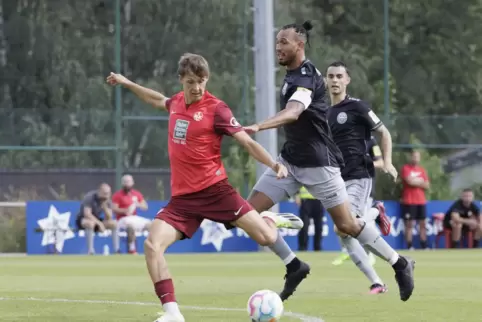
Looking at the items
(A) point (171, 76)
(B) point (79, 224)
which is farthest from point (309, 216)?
(A) point (171, 76)

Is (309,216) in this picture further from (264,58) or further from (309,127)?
(309,127)

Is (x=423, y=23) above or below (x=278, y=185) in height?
above

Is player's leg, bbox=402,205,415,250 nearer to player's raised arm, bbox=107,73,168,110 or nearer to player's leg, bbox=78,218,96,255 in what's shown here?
player's leg, bbox=78,218,96,255

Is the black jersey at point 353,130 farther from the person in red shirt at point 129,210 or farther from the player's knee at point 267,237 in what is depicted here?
the person in red shirt at point 129,210

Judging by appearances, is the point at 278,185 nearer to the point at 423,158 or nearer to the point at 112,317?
the point at 112,317

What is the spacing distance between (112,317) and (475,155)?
63.5ft

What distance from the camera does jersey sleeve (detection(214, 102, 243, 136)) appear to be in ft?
31.4

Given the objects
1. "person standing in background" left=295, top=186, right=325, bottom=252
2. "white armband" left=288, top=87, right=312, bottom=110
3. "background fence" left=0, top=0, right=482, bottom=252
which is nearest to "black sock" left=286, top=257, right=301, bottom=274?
"white armband" left=288, top=87, right=312, bottom=110

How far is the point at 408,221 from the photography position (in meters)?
26.4

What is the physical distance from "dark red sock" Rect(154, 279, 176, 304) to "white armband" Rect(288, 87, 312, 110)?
2139 mm

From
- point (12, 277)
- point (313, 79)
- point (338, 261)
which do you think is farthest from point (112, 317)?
point (338, 261)

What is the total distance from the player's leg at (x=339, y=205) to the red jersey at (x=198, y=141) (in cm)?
171

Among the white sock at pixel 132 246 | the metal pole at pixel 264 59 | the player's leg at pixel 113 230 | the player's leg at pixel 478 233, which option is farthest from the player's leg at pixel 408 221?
the player's leg at pixel 113 230

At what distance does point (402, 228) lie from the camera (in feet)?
86.9
